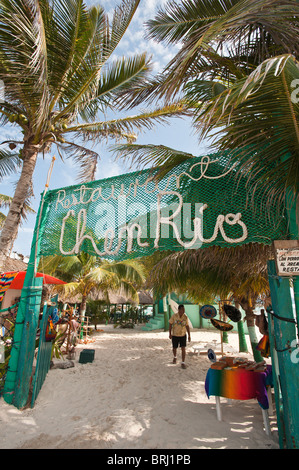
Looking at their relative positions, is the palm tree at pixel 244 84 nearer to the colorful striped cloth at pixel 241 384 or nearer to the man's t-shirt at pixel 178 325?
the colorful striped cloth at pixel 241 384

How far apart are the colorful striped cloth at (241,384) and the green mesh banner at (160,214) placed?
177cm

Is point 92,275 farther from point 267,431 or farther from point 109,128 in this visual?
→ point 267,431

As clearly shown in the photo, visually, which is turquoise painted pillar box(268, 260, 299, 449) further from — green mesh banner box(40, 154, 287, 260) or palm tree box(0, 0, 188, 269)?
palm tree box(0, 0, 188, 269)

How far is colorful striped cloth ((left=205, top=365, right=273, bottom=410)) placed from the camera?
326 cm

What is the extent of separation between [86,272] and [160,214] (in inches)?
351

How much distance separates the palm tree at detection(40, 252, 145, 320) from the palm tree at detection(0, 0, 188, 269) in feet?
19.4

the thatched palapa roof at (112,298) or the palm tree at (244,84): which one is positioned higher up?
the palm tree at (244,84)

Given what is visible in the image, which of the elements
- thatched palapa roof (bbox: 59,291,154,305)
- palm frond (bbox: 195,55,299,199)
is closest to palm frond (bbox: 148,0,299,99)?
palm frond (bbox: 195,55,299,199)

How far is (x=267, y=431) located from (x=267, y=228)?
2474 millimetres

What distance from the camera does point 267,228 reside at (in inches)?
118

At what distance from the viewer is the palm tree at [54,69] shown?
4.23 m

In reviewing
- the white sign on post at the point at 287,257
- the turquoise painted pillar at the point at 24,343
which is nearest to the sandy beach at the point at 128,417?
the turquoise painted pillar at the point at 24,343
